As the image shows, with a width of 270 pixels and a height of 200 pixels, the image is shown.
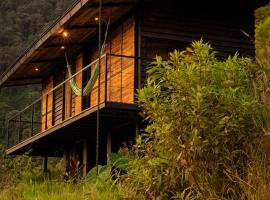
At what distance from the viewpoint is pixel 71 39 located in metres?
15.8

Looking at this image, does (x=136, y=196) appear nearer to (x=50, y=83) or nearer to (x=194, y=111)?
(x=194, y=111)

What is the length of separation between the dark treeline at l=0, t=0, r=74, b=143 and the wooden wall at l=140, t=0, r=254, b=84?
25.2 metres

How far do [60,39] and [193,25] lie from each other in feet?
A: 12.2

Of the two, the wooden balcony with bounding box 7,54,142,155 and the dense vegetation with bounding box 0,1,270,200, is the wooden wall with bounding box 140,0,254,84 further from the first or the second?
the dense vegetation with bounding box 0,1,270,200

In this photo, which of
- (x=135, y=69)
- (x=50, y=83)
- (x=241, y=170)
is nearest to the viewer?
(x=241, y=170)

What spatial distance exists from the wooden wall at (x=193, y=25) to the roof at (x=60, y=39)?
0.69m

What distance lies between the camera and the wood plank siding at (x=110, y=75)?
43.5 ft

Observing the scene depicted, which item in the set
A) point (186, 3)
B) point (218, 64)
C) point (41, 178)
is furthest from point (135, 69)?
point (218, 64)

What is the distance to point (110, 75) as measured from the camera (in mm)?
14516

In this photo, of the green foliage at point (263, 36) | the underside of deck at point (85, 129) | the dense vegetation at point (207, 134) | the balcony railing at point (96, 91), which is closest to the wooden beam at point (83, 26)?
the balcony railing at point (96, 91)

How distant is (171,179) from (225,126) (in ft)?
2.37

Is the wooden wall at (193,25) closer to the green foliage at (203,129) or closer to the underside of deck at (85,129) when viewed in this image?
the underside of deck at (85,129)

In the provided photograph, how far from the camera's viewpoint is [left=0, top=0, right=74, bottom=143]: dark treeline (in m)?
39.9

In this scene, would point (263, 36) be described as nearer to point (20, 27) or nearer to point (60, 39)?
point (60, 39)
